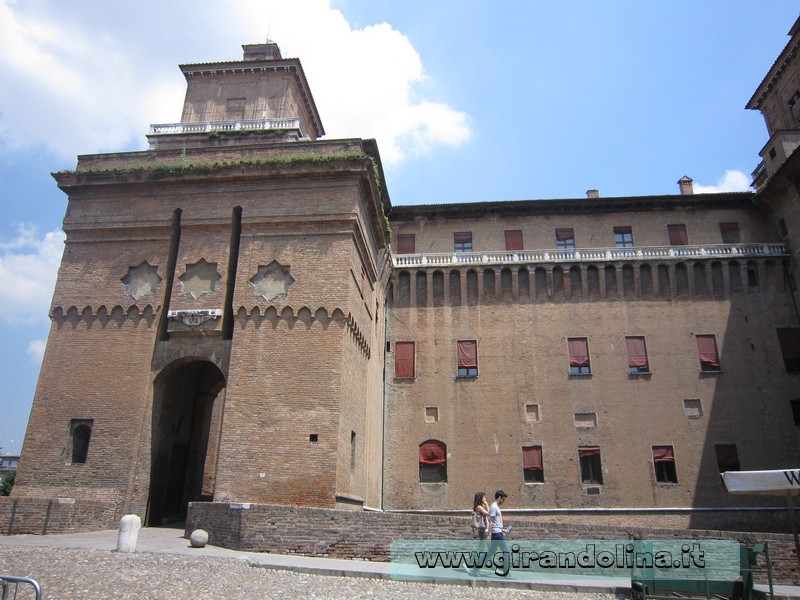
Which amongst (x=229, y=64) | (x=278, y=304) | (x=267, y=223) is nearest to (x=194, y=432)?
(x=278, y=304)

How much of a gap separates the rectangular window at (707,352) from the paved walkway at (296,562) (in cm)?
1487

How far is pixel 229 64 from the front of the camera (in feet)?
87.0

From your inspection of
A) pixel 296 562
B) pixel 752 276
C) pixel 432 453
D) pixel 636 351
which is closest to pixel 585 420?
pixel 636 351

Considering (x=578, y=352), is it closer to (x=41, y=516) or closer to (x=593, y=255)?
(x=593, y=255)

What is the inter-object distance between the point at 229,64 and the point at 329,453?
19.3 meters

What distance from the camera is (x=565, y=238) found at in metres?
25.9

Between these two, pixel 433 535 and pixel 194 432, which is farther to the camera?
pixel 194 432

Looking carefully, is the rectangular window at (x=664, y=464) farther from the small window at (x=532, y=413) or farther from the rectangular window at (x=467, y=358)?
the rectangular window at (x=467, y=358)

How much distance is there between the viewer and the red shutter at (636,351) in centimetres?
2366

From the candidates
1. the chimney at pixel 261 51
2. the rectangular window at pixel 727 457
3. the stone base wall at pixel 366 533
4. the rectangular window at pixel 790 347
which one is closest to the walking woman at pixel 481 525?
the stone base wall at pixel 366 533

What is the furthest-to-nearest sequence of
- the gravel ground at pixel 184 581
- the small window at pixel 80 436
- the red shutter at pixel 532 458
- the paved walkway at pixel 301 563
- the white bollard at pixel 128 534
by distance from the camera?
1. the red shutter at pixel 532 458
2. the small window at pixel 80 436
3. the white bollard at pixel 128 534
4. the paved walkway at pixel 301 563
5. the gravel ground at pixel 184 581

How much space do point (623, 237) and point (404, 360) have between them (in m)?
11.1

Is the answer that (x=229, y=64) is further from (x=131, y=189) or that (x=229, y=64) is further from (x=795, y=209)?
(x=795, y=209)

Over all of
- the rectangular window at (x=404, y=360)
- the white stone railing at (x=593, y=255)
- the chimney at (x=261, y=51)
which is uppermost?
the chimney at (x=261, y=51)
